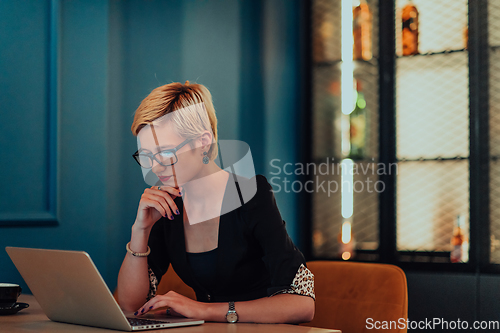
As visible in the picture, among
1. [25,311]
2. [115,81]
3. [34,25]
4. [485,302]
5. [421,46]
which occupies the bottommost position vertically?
[485,302]

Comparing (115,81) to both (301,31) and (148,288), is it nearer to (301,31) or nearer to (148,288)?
(148,288)

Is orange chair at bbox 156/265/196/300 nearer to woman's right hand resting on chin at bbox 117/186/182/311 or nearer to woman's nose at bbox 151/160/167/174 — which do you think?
woman's right hand resting on chin at bbox 117/186/182/311

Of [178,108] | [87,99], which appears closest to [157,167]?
[178,108]

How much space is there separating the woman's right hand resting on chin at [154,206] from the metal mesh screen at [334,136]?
150cm

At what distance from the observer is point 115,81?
5.87ft

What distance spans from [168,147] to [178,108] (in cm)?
12

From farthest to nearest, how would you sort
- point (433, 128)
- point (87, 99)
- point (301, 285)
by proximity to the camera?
point (433, 128)
point (87, 99)
point (301, 285)

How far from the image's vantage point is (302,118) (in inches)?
106

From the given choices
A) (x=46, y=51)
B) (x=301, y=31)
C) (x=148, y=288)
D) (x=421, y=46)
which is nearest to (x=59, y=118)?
(x=46, y=51)

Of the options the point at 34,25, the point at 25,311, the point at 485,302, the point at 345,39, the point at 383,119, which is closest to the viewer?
the point at 25,311

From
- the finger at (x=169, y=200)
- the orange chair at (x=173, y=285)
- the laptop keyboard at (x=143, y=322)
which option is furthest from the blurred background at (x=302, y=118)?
the laptop keyboard at (x=143, y=322)

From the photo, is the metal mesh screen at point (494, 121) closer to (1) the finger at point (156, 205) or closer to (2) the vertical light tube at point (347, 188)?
(2) the vertical light tube at point (347, 188)

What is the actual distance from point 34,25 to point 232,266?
3.33ft

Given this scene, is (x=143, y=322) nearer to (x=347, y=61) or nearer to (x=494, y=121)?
(x=494, y=121)
